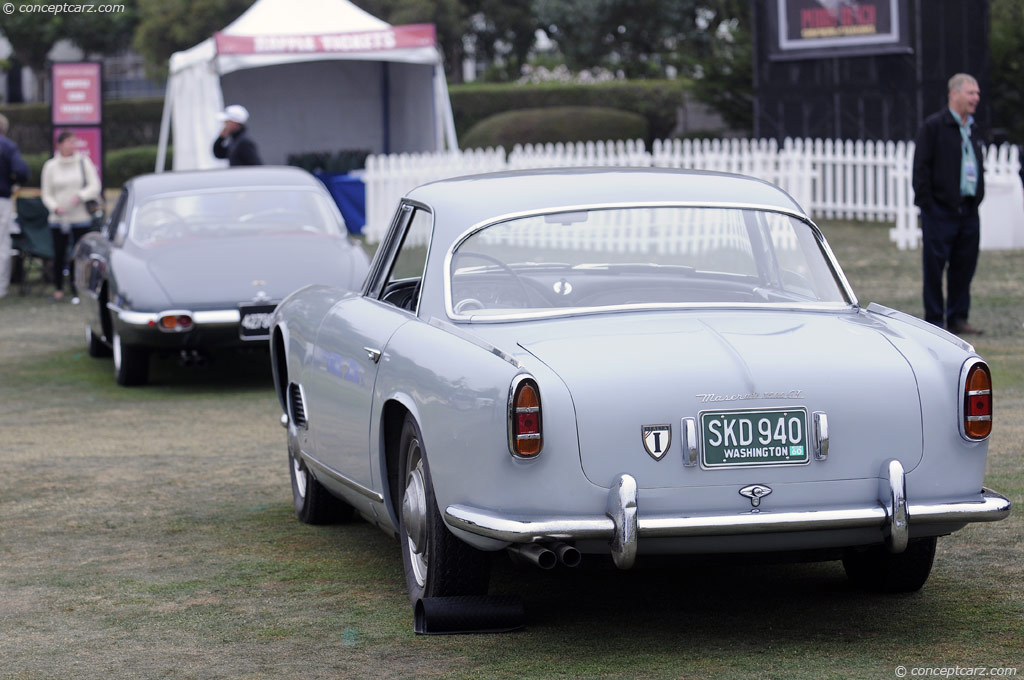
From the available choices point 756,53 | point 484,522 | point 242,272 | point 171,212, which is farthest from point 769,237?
point 756,53

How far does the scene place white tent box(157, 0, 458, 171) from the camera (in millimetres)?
23969

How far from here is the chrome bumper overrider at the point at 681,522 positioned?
436cm

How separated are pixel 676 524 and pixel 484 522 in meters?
0.54

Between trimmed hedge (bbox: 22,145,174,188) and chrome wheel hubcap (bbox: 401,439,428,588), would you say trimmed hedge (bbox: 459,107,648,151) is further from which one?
chrome wheel hubcap (bbox: 401,439,428,588)

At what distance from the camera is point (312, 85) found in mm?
29750

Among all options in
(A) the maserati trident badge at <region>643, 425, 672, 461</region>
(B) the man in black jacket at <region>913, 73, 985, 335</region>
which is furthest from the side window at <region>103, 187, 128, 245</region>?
(A) the maserati trident badge at <region>643, 425, 672, 461</region>

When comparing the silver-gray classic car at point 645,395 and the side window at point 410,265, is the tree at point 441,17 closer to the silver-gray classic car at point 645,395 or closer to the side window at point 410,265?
the side window at point 410,265

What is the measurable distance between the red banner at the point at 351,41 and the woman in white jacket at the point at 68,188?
725 cm

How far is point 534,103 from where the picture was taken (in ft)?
155

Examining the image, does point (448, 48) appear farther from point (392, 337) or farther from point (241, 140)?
point (392, 337)

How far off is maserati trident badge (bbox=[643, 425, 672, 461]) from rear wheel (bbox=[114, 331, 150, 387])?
7.45 metres

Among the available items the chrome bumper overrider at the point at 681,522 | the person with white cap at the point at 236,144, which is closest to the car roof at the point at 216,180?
the person with white cap at the point at 236,144

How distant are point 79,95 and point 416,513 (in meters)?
18.7

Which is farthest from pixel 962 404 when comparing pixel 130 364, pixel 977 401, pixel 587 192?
pixel 130 364
